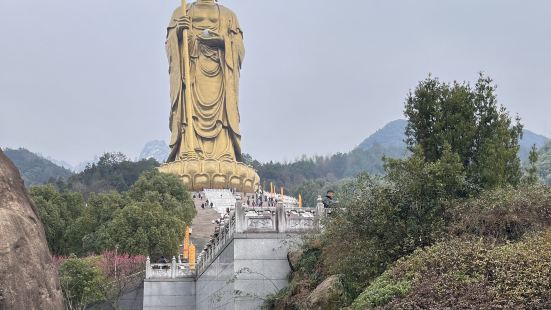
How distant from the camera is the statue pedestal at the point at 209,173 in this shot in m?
39.8

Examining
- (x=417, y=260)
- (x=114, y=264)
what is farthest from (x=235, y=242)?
(x=114, y=264)

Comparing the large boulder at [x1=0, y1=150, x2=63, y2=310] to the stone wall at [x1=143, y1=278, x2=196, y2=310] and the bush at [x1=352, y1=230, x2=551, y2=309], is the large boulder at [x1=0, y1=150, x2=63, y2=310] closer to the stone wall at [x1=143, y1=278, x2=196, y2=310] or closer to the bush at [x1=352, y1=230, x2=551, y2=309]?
the bush at [x1=352, y1=230, x2=551, y2=309]

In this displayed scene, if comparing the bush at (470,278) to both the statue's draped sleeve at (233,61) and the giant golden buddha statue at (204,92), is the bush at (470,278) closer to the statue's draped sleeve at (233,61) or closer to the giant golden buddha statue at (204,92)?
the giant golden buddha statue at (204,92)

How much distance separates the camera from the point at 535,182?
10.5 m

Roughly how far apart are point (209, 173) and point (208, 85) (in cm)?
437

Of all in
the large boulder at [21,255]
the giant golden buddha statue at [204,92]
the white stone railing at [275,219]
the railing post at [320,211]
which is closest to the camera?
the large boulder at [21,255]

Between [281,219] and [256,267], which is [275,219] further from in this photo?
[256,267]

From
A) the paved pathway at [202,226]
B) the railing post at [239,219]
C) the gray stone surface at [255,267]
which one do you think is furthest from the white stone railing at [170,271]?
the paved pathway at [202,226]

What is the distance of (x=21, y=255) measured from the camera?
8.76m

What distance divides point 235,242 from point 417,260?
4192 millimetres

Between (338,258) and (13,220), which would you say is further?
(338,258)

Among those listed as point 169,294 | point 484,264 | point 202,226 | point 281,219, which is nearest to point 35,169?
point 202,226

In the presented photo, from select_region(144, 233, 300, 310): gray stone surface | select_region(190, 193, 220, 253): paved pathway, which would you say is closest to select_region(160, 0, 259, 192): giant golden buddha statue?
select_region(190, 193, 220, 253): paved pathway

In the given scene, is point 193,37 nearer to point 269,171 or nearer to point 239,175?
point 239,175
